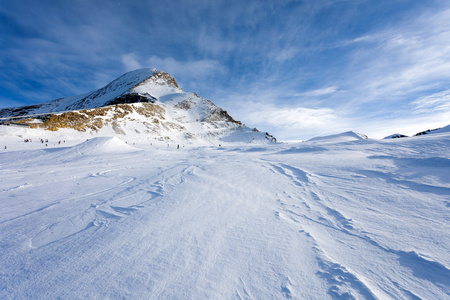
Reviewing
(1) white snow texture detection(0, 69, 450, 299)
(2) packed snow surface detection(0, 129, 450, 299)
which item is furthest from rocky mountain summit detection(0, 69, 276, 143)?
(2) packed snow surface detection(0, 129, 450, 299)

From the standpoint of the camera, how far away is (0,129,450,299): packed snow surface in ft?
5.50

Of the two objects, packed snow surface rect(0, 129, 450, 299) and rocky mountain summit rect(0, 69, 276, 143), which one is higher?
rocky mountain summit rect(0, 69, 276, 143)

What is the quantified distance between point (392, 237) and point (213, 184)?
367 centimetres

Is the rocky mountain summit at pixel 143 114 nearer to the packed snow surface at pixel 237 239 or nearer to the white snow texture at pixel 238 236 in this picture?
the white snow texture at pixel 238 236

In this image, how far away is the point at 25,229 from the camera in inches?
109

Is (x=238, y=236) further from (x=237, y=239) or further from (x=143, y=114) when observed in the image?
(x=143, y=114)

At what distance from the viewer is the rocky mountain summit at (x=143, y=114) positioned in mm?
40344

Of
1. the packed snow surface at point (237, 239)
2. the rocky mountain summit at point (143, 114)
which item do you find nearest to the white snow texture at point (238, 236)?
the packed snow surface at point (237, 239)

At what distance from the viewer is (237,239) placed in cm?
239

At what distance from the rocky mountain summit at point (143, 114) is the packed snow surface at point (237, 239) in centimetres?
4548

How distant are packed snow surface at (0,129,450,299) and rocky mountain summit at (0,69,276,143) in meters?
45.5

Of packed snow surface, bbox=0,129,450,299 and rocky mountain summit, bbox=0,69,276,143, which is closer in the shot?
packed snow surface, bbox=0,129,450,299

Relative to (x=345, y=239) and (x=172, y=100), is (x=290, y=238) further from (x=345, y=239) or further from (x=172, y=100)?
(x=172, y=100)

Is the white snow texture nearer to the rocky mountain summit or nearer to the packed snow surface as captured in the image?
the packed snow surface
